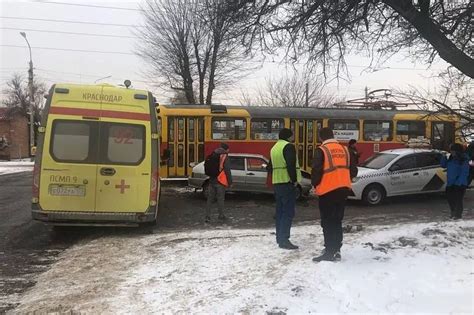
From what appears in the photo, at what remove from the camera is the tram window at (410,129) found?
19.6m

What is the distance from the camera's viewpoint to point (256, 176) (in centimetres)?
1528

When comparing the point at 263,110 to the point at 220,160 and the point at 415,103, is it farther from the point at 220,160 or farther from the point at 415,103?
the point at 415,103

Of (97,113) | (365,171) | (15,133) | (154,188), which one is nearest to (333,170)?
(154,188)

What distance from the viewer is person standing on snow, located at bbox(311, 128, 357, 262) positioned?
6.45 metres

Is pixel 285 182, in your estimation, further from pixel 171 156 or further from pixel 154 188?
pixel 171 156

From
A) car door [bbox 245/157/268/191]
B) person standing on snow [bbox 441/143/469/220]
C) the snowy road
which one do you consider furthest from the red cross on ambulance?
person standing on snow [bbox 441/143/469/220]

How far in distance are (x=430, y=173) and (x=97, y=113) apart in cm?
985

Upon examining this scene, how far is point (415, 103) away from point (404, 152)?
23.0 feet

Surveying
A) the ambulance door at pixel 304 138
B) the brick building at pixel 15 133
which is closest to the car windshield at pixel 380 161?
the ambulance door at pixel 304 138

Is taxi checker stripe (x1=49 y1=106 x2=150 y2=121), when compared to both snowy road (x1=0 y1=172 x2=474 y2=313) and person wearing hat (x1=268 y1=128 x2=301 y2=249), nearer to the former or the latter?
snowy road (x1=0 y1=172 x2=474 y2=313)

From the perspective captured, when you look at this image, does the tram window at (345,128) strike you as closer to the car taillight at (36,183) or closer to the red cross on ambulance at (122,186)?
the red cross on ambulance at (122,186)

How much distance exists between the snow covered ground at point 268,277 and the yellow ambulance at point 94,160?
109 centimetres

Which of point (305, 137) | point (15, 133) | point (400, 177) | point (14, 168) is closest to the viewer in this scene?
point (400, 177)

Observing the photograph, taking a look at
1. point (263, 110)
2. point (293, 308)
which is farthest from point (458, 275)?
point (263, 110)
